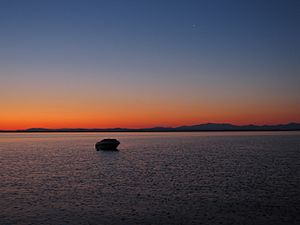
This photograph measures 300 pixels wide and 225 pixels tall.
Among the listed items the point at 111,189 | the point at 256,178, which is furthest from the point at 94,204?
the point at 256,178

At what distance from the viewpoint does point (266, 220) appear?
22.7 meters

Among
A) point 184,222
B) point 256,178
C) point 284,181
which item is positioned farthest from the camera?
point 256,178

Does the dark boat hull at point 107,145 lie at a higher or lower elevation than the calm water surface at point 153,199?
higher

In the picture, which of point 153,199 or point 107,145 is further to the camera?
point 107,145

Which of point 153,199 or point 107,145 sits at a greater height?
point 107,145

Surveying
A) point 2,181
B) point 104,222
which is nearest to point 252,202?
point 104,222

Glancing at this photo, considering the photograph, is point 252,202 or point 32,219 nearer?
point 32,219

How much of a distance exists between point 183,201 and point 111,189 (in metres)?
10.4

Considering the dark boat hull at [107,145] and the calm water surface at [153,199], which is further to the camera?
the dark boat hull at [107,145]

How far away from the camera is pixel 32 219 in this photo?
2342 cm

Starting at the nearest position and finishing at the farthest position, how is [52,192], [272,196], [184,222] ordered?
[184,222] → [272,196] → [52,192]

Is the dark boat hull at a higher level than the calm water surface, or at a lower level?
higher

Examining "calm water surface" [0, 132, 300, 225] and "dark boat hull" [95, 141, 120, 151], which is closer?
"calm water surface" [0, 132, 300, 225]

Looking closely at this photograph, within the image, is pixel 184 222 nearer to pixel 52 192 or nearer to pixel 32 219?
pixel 32 219
